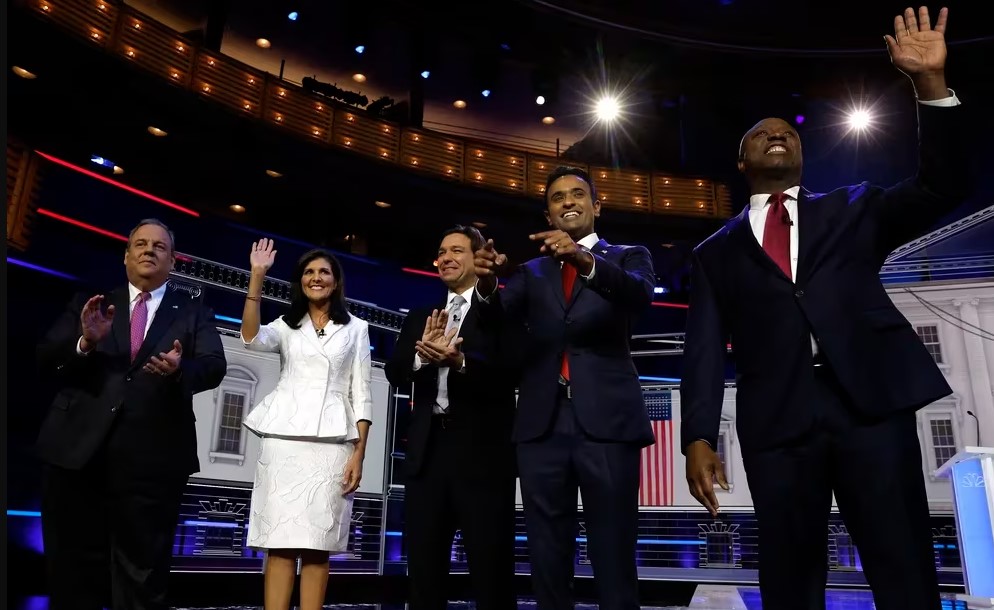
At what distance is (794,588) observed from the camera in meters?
1.46

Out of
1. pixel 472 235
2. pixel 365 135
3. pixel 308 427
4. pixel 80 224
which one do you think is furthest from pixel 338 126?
pixel 308 427

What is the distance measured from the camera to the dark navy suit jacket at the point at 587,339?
6.70 feet

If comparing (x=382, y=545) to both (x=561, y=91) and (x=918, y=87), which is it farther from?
(x=561, y=91)

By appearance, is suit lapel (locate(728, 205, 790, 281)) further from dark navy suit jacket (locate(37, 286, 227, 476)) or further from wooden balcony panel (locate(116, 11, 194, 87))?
wooden balcony panel (locate(116, 11, 194, 87))

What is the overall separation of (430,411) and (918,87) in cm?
178

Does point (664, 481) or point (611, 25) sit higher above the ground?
point (611, 25)

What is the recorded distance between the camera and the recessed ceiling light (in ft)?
25.4

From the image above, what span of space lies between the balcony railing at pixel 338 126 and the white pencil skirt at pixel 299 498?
283 inches

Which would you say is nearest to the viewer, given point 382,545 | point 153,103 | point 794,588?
point 794,588

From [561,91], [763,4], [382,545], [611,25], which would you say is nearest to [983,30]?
[763,4]

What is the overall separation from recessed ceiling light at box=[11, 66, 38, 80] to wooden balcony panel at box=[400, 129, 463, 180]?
5414 mm

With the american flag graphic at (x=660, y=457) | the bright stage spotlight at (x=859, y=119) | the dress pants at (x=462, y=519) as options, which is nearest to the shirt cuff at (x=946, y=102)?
the dress pants at (x=462, y=519)

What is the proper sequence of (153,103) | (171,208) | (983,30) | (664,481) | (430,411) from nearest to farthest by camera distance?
(430,411), (664,481), (153,103), (171,208), (983,30)

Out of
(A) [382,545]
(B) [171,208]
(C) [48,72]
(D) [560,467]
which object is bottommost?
(A) [382,545]
